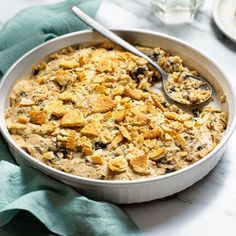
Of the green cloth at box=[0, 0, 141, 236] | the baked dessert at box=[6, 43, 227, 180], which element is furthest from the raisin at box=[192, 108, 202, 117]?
the green cloth at box=[0, 0, 141, 236]

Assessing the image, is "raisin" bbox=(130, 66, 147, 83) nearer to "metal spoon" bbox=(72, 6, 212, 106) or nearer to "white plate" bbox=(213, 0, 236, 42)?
"metal spoon" bbox=(72, 6, 212, 106)

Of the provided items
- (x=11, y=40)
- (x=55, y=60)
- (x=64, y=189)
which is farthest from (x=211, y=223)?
(x=11, y=40)

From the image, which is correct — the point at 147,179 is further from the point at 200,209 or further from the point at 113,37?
the point at 113,37

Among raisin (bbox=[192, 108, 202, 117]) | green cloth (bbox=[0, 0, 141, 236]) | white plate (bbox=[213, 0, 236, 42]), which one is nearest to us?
green cloth (bbox=[0, 0, 141, 236])

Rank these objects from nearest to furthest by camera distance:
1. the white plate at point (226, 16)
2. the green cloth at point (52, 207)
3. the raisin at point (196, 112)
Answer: the green cloth at point (52, 207) → the raisin at point (196, 112) → the white plate at point (226, 16)

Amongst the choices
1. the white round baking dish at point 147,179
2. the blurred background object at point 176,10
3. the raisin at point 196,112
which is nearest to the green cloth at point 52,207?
the white round baking dish at point 147,179

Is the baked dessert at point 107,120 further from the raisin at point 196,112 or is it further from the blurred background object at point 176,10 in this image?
the blurred background object at point 176,10
